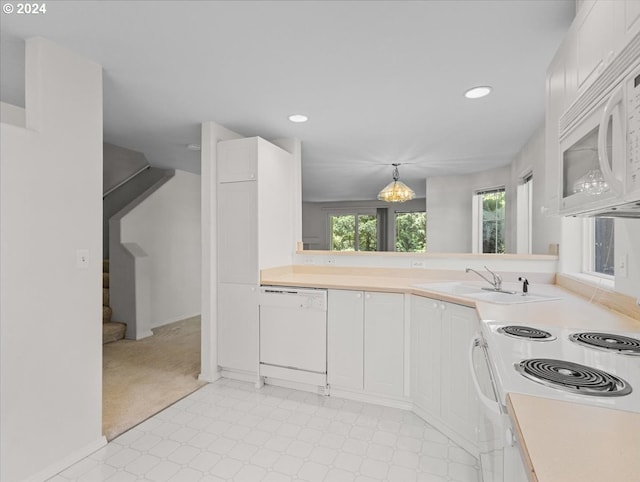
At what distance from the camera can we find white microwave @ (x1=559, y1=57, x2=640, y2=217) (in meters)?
0.84

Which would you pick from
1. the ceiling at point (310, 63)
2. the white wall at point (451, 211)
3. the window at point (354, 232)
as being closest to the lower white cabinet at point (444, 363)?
the ceiling at point (310, 63)

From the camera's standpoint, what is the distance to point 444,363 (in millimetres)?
2170

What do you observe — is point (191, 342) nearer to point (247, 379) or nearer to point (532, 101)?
point (247, 379)

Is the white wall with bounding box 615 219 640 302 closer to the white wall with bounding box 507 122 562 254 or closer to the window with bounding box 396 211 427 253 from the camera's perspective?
the white wall with bounding box 507 122 562 254

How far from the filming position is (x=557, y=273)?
2.65 meters

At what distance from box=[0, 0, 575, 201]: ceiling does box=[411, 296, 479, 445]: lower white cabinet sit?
1.50m

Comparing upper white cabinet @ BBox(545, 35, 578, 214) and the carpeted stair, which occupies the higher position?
upper white cabinet @ BBox(545, 35, 578, 214)

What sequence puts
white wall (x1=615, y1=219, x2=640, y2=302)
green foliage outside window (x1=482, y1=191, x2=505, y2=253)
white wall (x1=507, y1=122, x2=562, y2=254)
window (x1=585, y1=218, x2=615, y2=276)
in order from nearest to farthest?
white wall (x1=615, y1=219, x2=640, y2=302)
window (x1=585, y1=218, x2=615, y2=276)
white wall (x1=507, y1=122, x2=562, y2=254)
green foliage outside window (x1=482, y1=191, x2=505, y2=253)

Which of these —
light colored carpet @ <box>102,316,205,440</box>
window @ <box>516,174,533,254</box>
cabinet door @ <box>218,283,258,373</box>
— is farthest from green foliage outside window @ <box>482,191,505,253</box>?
light colored carpet @ <box>102,316,205,440</box>

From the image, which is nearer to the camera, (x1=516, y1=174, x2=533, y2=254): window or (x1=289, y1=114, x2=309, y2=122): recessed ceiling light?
(x1=289, y1=114, x2=309, y2=122): recessed ceiling light

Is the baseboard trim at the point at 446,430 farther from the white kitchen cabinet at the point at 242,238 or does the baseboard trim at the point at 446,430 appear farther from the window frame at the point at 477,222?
the window frame at the point at 477,222

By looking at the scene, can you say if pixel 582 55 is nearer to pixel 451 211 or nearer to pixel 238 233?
pixel 238 233

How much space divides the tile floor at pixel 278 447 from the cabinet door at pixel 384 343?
20 centimetres

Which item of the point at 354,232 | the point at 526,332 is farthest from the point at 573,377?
the point at 354,232
